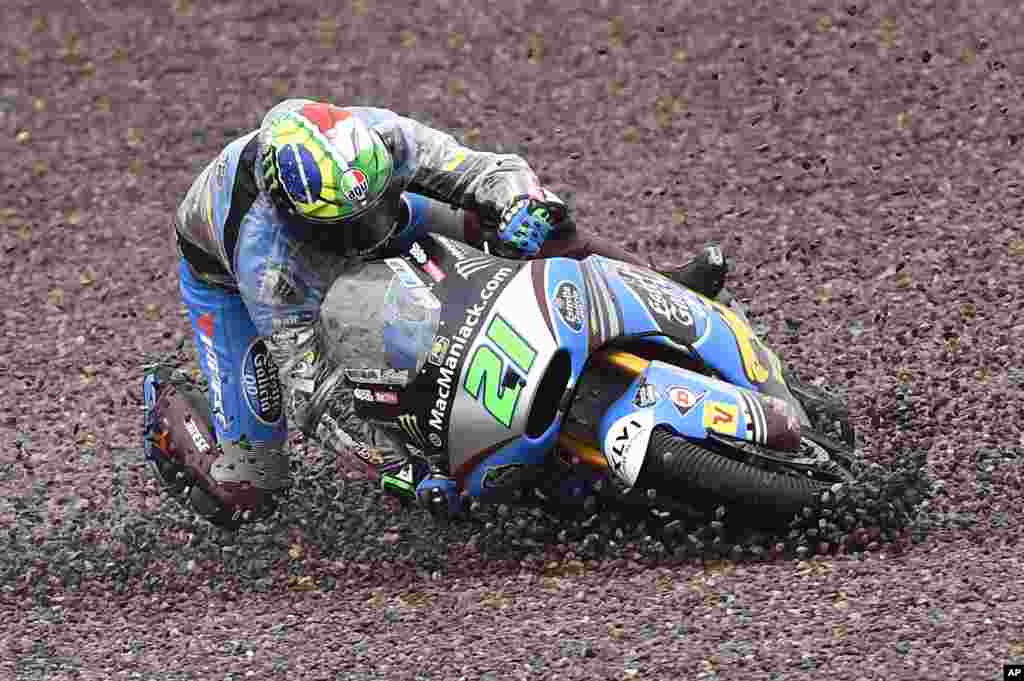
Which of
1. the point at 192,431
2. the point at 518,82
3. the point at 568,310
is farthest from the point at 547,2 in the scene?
the point at 568,310

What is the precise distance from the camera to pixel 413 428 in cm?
682

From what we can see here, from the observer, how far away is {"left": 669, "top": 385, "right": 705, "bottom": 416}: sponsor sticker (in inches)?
260

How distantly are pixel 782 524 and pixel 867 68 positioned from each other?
5381mm

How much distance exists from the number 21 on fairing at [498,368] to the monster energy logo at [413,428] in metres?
0.26

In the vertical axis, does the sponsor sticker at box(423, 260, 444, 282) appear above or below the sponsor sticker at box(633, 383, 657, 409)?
above

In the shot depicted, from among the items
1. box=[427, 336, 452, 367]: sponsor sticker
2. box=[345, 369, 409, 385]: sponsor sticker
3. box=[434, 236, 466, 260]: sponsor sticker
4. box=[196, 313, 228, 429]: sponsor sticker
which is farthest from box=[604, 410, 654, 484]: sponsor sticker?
box=[196, 313, 228, 429]: sponsor sticker

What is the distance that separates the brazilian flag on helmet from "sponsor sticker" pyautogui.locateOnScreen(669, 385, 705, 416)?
1231mm

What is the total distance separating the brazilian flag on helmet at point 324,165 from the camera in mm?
6645

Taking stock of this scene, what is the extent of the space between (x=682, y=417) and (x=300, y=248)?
1.48 metres

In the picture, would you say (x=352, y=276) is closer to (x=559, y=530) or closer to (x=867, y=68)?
(x=559, y=530)

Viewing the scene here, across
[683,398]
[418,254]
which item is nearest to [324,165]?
[418,254]

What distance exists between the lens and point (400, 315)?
674cm

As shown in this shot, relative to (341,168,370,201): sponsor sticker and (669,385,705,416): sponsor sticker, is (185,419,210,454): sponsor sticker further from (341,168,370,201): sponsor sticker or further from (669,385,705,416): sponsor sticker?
(669,385,705,416): sponsor sticker

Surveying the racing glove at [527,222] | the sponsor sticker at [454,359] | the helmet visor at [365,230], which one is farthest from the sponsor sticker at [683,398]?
the helmet visor at [365,230]
